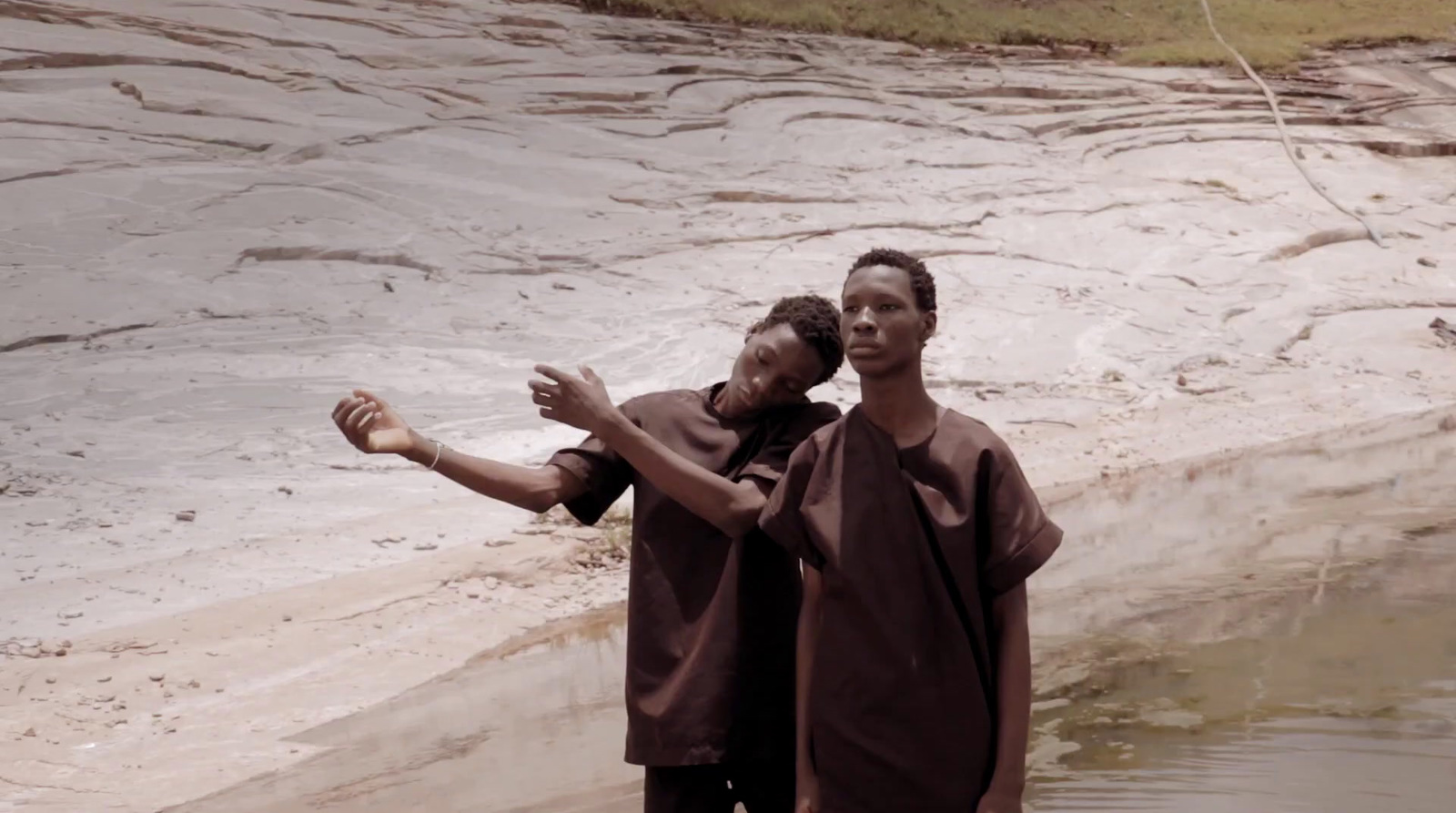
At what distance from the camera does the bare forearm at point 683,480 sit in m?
2.10

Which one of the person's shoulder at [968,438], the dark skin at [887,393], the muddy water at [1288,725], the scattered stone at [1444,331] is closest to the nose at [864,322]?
the dark skin at [887,393]

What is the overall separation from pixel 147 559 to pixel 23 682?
3.28 ft

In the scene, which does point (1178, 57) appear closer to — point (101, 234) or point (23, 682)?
point (101, 234)

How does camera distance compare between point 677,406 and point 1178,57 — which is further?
point 1178,57

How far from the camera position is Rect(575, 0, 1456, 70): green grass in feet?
41.4

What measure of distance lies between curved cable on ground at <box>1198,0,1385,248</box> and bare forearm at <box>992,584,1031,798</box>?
31.0ft

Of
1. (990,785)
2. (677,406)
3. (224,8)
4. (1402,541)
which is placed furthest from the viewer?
(224,8)

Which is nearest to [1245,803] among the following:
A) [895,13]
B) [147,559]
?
[147,559]

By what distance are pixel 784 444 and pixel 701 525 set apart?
17 centimetres

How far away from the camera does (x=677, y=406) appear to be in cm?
231

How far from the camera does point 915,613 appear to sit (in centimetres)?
190

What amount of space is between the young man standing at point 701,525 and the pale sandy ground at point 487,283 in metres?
1.87

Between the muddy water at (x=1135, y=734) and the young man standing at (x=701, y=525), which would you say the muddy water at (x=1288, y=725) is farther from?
the young man standing at (x=701, y=525)

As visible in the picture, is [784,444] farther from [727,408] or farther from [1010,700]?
[1010,700]
